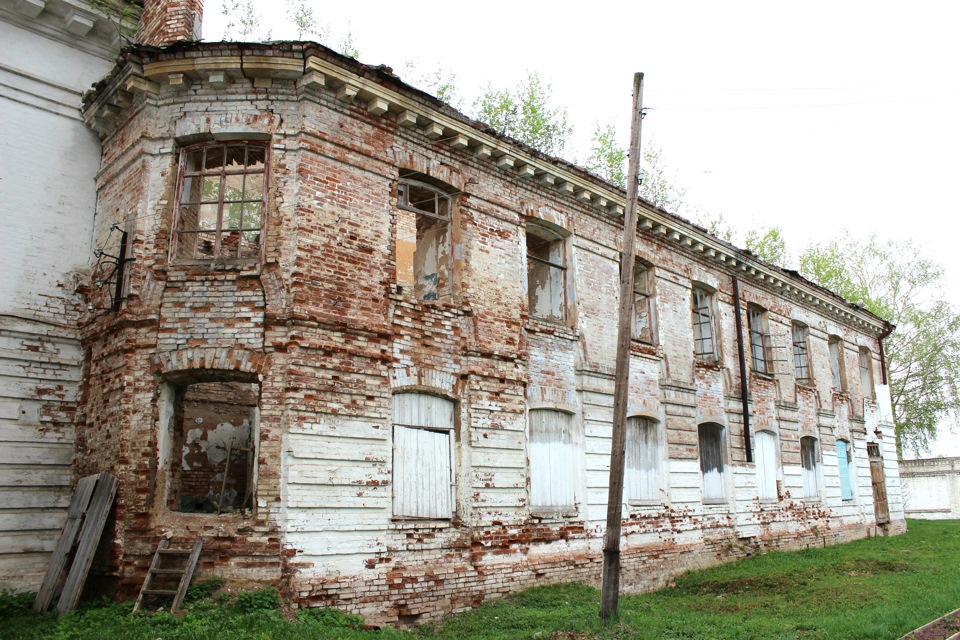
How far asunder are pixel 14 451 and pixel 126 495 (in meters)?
2.24

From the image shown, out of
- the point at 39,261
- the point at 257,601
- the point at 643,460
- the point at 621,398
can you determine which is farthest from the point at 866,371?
the point at 39,261

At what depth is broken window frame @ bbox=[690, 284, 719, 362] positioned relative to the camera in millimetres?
17656

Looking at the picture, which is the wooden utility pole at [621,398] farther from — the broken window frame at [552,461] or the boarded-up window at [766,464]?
the boarded-up window at [766,464]

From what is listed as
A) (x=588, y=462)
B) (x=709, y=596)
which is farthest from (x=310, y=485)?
(x=709, y=596)

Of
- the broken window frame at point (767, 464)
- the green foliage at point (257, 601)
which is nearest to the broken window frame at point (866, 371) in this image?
the broken window frame at point (767, 464)

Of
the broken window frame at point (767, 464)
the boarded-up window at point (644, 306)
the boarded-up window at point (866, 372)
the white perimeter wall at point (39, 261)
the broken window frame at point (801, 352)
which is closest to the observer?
the white perimeter wall at point (39, 261)

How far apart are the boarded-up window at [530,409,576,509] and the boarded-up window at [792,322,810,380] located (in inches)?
447

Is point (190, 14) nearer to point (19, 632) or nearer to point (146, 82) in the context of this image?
point (146, 82)

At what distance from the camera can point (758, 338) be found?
1991 centimetres

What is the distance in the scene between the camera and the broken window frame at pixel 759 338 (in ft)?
64.0

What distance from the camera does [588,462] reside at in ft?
43.2

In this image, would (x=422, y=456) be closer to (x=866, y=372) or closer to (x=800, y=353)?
(x=800, y=353)

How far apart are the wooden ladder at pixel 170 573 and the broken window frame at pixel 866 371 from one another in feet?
75.6

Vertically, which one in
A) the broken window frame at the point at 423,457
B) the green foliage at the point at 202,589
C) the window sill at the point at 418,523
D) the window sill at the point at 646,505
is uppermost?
the broken window frame at the point at 423,457
